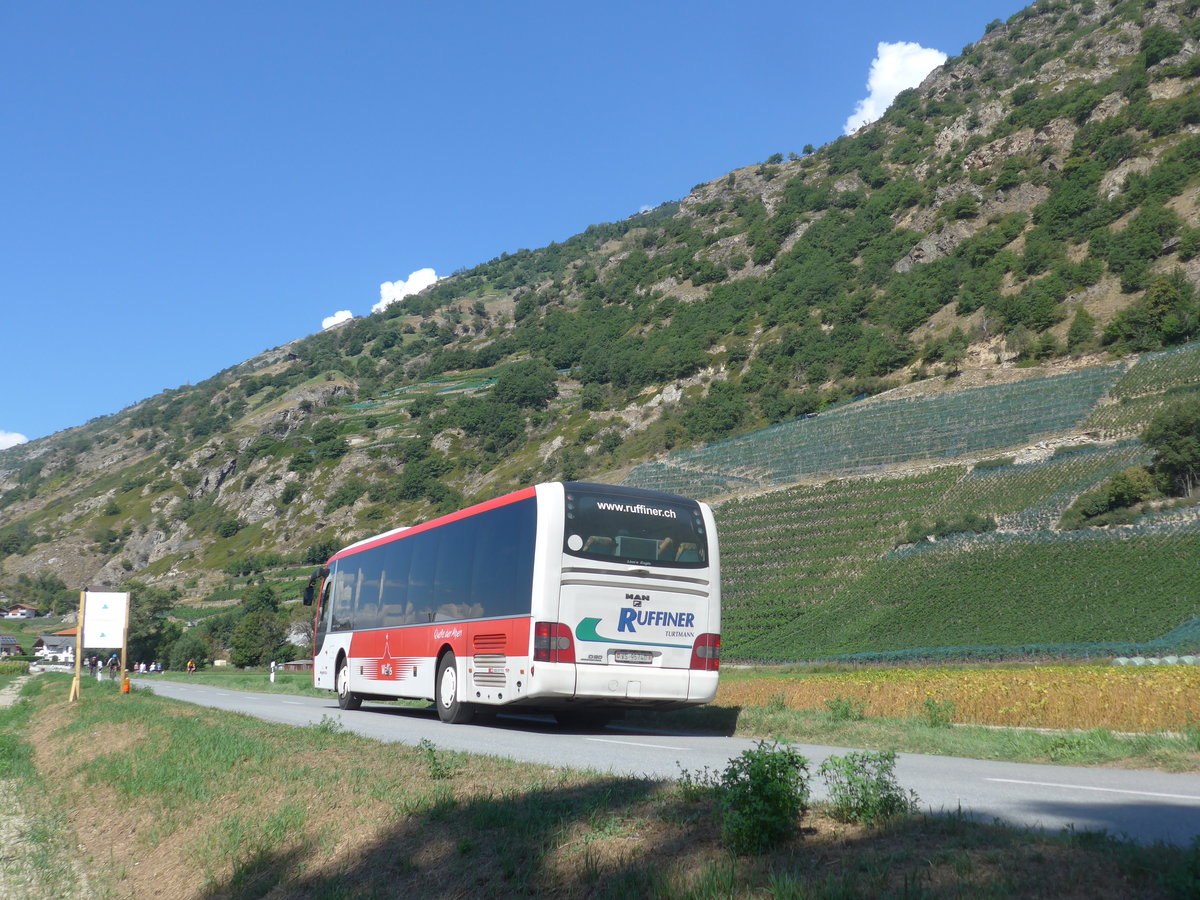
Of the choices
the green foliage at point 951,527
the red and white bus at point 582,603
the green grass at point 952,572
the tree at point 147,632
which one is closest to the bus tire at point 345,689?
the red and white bus at point 582,603

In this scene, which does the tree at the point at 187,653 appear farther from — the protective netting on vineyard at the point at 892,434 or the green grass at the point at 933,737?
the green grass at the point at 933,737

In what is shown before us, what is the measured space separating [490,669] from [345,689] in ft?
29.0

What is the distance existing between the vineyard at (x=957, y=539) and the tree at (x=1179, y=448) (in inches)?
63.7

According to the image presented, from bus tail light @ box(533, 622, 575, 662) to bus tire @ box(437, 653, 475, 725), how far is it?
3.27 m

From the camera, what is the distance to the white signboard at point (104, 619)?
2552 cm

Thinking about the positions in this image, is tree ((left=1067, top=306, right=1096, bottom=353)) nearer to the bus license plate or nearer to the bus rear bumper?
the bus rear bumper

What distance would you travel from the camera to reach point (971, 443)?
63375 mm

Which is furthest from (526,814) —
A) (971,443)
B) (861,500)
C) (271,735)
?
(971,443)

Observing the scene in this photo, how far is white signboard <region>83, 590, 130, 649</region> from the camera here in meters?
25.5

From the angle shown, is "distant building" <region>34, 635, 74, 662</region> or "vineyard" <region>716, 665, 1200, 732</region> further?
"distant building" <region>34, 635, 74, 662</region>

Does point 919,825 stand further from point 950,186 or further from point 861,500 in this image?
point 950,186

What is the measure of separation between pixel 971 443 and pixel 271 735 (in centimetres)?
5801

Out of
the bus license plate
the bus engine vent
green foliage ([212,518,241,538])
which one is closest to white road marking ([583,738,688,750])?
the bus license plate

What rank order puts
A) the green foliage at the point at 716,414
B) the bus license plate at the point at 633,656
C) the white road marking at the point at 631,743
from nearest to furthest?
the white road marking at the point at 631,743 → the bus license plate at the point at 633,656 → the green foliage at the point at 716,414
